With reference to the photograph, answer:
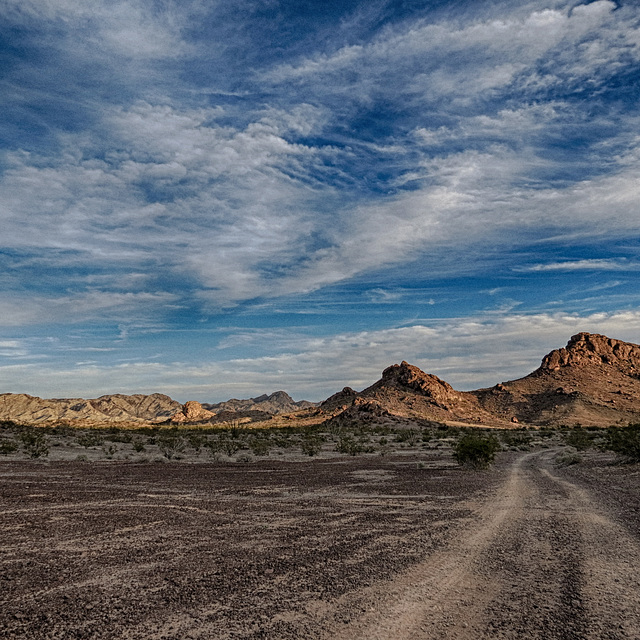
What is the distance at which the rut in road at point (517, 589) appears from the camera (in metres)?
5.30

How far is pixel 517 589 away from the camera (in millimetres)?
6645

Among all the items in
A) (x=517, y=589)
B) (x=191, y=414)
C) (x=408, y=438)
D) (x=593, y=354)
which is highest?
(x=593, y=354)

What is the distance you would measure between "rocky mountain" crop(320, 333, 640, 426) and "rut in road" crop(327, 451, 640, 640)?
288 feet

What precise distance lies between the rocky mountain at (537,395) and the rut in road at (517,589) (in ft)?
288

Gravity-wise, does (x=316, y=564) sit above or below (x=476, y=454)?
below

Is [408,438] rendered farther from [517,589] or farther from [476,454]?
[517,589]

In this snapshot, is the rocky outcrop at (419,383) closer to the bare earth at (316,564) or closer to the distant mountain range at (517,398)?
the distant mountain range at (517,398)

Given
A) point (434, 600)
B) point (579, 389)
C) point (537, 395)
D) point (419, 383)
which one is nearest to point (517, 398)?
point (537, 395)

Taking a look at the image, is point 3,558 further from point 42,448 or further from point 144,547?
point 42,448

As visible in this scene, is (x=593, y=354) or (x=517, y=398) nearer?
(x=517, y=398)

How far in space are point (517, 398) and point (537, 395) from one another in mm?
5565

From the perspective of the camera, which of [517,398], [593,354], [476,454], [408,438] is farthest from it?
[593,354]

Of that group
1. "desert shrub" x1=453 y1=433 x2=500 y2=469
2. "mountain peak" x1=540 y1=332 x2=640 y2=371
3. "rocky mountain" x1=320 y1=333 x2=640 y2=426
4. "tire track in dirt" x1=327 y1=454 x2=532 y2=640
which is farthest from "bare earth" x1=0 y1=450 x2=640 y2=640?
"mountain peak" x1=540 y1=332 x2=640 y2=371

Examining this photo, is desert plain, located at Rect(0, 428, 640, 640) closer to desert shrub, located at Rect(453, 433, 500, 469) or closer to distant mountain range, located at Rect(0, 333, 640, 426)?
desert shrub, located at Rect(453, 433, 500, 469)
